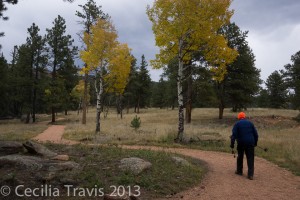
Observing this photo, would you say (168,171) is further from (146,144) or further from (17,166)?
(146,144)

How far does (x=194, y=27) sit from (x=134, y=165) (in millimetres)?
10296

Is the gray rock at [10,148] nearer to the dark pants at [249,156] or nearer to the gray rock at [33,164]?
the gray rock at [33,164]

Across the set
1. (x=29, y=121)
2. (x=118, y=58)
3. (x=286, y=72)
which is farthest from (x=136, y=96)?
(x=118, y=58)

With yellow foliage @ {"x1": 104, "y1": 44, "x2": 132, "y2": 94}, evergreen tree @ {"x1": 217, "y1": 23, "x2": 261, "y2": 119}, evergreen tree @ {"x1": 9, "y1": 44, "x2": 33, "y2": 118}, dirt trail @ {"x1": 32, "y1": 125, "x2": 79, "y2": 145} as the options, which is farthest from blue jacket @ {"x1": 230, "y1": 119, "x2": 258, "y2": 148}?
evergreen tree @ {"x1": 9, "y1": 44, "x2": 33, "y2": 118}

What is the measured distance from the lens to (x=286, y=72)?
2050 inches

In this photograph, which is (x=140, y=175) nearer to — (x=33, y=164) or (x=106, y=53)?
(x=33, y=164)

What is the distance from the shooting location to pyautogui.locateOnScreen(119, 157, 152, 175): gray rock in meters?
8.44

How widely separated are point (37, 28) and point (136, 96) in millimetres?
25460

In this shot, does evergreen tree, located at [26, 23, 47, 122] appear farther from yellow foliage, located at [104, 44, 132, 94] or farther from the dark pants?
the dark pants

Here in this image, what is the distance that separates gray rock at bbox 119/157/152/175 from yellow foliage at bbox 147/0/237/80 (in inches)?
376

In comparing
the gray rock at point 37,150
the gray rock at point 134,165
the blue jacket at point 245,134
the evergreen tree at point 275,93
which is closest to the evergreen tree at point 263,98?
the evergreen tree at point 275,93

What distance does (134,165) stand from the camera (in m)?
8.69

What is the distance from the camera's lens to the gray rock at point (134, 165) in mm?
8441

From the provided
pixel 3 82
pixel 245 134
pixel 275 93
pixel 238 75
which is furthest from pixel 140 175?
pixel 275 93
